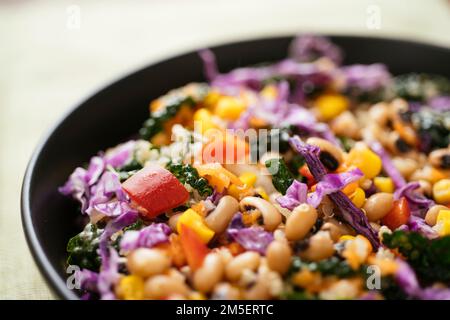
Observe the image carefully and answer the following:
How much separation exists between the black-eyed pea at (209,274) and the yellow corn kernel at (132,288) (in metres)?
0.20

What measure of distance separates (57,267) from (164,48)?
9.26ft

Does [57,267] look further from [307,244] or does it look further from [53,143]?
[307,244]

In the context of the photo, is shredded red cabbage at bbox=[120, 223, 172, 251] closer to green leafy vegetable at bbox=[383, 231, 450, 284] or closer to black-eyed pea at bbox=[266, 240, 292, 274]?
black-eyed pea at bbox=[266, 240, 292, 274]

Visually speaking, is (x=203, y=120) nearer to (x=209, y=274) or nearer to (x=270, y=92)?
(x=270, y=92)

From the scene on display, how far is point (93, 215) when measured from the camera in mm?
2527

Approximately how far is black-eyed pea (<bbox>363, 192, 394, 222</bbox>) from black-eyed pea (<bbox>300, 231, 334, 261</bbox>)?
41 cm

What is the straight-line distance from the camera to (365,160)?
266 cm

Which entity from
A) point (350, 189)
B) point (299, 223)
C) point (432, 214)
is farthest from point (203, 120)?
point (432, 214)

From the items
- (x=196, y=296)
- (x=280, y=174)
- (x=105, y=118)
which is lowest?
(x=196, y=296)

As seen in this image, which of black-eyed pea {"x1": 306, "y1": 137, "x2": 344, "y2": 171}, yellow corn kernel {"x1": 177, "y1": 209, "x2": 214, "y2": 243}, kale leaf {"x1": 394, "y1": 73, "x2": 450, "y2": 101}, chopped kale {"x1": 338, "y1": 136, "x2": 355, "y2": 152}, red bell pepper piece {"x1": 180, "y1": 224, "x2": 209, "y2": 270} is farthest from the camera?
kale leaf {"x1": 394, "y1": 73, "x2": 450, "y2": 101}

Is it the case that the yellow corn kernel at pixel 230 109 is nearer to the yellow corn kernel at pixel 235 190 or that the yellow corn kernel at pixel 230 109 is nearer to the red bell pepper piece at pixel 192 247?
the yellow corn kernel at pixel 235 190

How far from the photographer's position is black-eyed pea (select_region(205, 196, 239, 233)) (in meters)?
2.27

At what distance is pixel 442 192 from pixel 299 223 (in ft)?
2.85

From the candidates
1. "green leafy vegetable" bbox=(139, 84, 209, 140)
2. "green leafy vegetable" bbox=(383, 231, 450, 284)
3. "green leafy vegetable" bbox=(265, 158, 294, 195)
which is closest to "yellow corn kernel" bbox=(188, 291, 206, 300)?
"green leafy vegetable" bbox=(265, 158, 294, 195)
